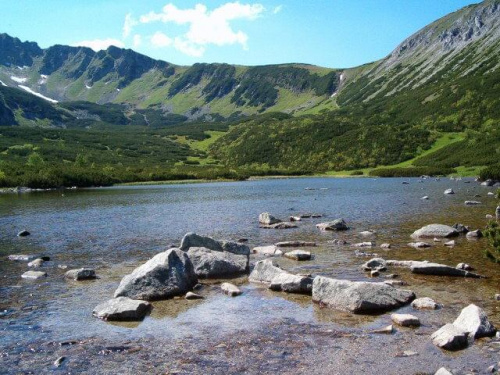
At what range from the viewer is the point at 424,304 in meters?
17.0

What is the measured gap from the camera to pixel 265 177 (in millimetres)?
178125

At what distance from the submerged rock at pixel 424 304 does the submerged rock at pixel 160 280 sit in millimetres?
10048

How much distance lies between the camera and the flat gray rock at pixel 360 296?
1697 cm

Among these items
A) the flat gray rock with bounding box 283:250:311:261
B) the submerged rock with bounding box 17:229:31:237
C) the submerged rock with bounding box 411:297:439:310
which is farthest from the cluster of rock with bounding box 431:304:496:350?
the submerged rock with bounding box 17:229:31:237

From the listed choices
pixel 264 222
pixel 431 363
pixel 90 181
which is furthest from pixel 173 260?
pixel 90 181

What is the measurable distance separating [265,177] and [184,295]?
520 feet

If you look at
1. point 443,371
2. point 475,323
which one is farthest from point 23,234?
point 443,371

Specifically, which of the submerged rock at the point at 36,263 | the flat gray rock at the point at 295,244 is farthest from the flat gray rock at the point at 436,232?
the submerged rock at the point at 36,263

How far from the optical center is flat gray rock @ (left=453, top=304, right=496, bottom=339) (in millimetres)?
13828

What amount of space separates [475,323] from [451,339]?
1.49 meters

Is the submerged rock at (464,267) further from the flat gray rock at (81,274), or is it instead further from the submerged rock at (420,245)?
the flat gray rock at (81,274)

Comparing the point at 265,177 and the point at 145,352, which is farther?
the point at 265,177

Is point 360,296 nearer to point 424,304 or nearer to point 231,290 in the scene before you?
point 424,304

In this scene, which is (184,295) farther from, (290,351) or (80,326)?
(290,351)
